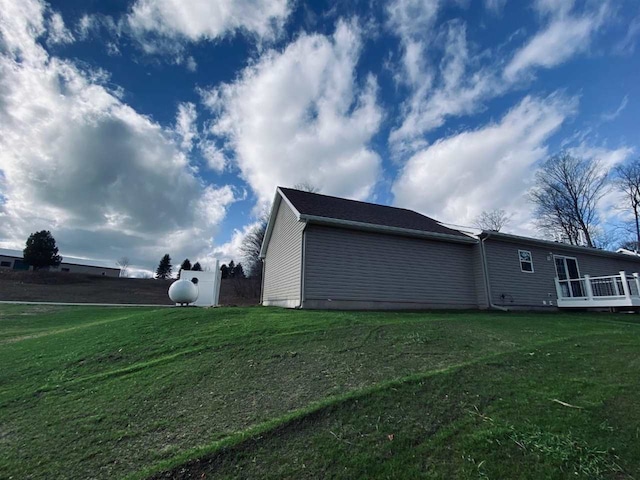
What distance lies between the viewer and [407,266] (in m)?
11.7

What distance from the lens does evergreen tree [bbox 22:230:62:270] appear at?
35.5m

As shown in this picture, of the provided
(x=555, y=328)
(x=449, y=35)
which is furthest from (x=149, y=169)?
(x=555, y=328)

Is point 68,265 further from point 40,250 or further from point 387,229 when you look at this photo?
point 387,229

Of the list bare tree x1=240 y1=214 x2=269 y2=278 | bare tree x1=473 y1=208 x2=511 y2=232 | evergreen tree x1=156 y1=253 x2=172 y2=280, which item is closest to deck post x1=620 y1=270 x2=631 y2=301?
bare tree x1=473 y1=208 x2=511 y2=232

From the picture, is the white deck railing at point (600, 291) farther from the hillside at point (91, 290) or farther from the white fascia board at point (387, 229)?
the hillside at point (91, 290)

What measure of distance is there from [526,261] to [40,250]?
155 feet

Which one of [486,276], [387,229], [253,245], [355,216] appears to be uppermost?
[253,245]

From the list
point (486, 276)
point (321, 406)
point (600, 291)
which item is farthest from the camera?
point (600, 291)

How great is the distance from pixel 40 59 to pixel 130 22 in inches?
108

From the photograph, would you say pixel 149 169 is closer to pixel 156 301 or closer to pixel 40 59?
pixel 40 59

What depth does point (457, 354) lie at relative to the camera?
17.2 ft

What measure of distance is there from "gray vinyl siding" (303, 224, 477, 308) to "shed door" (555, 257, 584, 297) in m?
4.98

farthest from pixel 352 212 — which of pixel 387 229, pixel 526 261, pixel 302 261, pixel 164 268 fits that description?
pixel 164 268

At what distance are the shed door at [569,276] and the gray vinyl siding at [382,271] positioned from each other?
4.98 m
